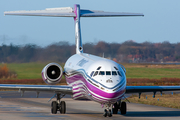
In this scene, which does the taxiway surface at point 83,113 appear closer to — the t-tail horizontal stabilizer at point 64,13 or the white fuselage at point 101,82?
the white fuselage at point 101,82

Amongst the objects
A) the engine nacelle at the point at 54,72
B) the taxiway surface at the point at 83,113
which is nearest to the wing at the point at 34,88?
the taxiway surface at the point at 83,113

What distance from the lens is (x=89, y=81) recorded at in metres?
17.4

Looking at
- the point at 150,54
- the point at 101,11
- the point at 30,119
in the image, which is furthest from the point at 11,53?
the point at 150,54

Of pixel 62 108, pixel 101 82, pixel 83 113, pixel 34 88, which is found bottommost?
pixel 83 113

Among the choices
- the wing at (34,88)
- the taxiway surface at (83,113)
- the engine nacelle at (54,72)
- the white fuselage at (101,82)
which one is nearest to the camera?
the white fuselage at (101,82)

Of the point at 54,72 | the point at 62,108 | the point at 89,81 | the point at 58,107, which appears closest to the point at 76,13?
the point at 54,72

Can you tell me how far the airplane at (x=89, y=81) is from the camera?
16.4 m

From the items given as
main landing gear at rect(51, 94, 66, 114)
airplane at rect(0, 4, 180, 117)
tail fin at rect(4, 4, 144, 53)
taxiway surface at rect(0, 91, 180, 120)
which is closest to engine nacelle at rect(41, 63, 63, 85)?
airplane at rect(0, 4, 180, 117)

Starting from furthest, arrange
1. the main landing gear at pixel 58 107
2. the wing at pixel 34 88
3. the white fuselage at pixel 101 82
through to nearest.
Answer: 1. the main landing gear at pixel 58 107
2. the wing at pixel 34 88
3. the white fuselage at pixel 101 82

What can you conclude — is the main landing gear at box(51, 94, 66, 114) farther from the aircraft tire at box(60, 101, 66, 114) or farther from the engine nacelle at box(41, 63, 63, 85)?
the engine nacelle at box(41, 63, 63, 85)

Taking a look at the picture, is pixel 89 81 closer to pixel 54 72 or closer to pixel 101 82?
pixel 101 82

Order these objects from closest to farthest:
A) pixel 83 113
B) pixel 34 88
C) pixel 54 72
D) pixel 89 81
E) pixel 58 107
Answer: pixel 89 81 < pixel 34 88 < pixel 58 107 < pixel 83 113 < pixel 54 72

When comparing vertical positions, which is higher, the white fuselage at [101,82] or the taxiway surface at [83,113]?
the white fuselage at [101,82]

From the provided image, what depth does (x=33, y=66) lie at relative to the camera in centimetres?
3353
